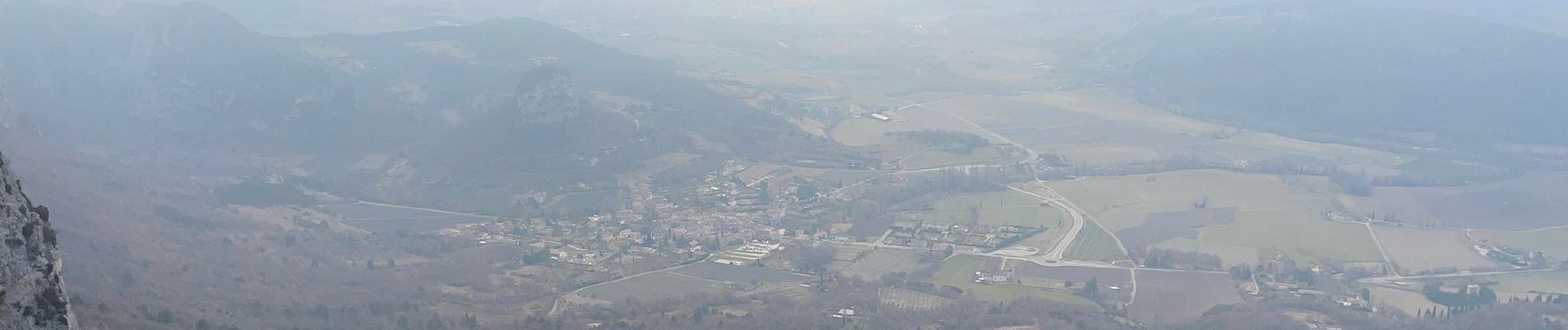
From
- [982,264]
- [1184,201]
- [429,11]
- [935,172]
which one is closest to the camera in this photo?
[982,264]

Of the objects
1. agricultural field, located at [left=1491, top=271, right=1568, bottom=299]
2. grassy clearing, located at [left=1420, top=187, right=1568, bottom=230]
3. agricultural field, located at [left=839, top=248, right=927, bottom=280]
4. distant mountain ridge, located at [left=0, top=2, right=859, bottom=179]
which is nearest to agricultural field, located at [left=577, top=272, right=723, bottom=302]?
agricultural field, located at [left=839, top=248, right=927, bottom=280]

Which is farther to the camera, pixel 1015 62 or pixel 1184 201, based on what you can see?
pixel 1015 62

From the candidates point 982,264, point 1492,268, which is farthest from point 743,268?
point 1492,268

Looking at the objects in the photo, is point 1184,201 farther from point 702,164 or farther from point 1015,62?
point 1015,62

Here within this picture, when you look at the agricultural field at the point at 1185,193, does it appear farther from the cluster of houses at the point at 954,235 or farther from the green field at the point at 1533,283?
the green field at the point at 1533,283

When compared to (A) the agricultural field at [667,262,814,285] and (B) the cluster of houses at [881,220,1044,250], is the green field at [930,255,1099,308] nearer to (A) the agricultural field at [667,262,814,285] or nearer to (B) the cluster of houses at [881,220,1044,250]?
(B) the cluster of houses at [881,220,1044,250]

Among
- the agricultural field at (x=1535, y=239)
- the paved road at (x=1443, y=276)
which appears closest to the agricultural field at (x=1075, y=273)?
the paved road at (x=1443, y=276)

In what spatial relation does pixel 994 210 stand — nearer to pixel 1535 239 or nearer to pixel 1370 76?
pixel 1535 239
